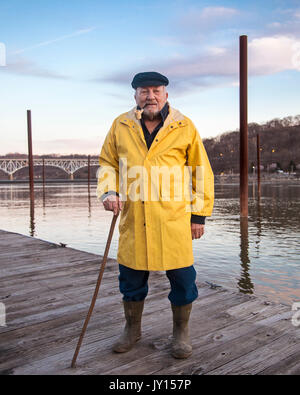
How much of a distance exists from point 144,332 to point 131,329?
0.89 feet

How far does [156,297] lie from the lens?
3.81 meters

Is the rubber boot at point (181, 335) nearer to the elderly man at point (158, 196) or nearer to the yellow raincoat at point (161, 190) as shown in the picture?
the elderly man at point (158, 196)

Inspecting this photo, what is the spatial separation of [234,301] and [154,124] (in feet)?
6.66

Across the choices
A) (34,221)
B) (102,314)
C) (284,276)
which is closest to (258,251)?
(284,276)

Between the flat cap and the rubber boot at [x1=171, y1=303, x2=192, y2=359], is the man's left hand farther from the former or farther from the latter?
the flat cap

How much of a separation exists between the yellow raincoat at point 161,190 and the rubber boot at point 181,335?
375mm

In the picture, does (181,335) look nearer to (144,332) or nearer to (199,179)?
(144,332)

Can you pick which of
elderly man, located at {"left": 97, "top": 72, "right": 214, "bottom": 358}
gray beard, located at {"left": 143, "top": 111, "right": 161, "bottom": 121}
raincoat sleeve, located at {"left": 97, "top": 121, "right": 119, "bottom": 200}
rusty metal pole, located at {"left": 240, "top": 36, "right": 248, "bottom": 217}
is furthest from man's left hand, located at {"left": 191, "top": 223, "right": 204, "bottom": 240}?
rusty metal pole, located at {"left": 240, "top": 36, "right": 248, "bottom": 217}

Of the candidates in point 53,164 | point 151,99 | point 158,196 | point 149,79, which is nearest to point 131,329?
point 158,196

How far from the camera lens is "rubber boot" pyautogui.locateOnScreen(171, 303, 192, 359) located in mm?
2527

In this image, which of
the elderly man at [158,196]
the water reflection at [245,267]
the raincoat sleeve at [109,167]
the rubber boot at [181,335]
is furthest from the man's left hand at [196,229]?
Result: the water reflection at [245,267]

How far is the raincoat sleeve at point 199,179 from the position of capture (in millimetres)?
2605

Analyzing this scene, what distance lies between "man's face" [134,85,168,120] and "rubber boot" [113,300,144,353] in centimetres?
143

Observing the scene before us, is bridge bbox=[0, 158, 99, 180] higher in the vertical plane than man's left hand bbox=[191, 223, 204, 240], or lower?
higher
